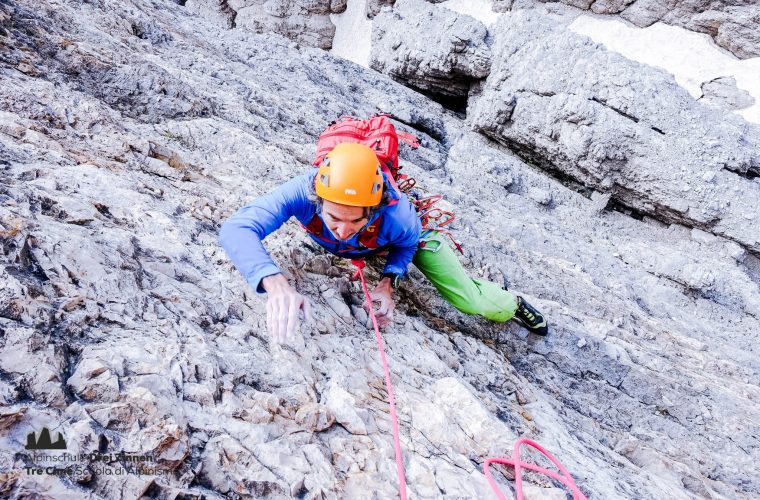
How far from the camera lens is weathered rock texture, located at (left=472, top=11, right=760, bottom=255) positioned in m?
7.76

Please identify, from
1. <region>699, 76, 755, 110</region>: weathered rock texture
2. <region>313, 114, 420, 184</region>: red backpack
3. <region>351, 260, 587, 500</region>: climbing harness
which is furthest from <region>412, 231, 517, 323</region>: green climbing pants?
<region>699, 76, 755, 110</region>: weathered rock texture

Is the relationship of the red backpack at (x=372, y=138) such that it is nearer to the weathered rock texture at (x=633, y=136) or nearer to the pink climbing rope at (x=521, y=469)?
the pink climbing rope at (x=521, y=469)

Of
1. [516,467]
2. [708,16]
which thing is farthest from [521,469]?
[708,16]

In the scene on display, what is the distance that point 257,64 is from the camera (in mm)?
8648

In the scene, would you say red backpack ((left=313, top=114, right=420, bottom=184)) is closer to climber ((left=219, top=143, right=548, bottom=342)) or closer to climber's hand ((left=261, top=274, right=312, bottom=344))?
climber ((left=219, top=143, right=548, bottom=342))

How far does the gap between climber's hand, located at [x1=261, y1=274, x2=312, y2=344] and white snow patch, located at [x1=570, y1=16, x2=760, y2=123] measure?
11929 millimetres

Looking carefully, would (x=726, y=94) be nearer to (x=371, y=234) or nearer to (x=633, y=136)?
(x=633, y=136)

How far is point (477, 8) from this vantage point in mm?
14609

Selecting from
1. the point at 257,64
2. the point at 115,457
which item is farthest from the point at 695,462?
the point at 257,64

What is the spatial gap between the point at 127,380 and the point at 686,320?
7.09m

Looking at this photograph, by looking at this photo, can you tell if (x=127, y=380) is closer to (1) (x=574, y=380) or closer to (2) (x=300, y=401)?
(2) (x=300, y=401)

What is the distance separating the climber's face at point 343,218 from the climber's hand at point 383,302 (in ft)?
2.41

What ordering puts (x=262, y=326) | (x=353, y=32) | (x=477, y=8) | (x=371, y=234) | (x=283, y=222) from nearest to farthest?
(x=262, y=326) → (x=283, y=222) → (x=371, y=234) → (x=477, y=8) → (x=353, y=32)

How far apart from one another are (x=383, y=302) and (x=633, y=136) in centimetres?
677
